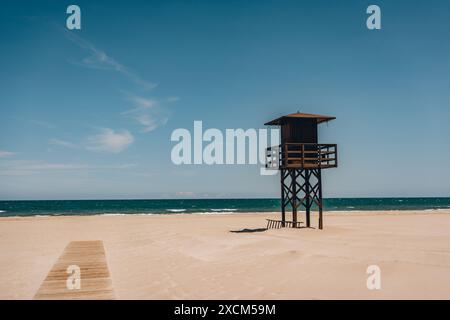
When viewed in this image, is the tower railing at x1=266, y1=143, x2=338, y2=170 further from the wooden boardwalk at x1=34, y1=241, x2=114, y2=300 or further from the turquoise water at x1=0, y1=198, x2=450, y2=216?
the turquoise water at x1=0, y1=198, x2=450, y2=216

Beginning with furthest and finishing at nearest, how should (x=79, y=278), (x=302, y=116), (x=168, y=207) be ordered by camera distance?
(x=168, y=207) → (x=302, y=116) → (x=79, y=278)

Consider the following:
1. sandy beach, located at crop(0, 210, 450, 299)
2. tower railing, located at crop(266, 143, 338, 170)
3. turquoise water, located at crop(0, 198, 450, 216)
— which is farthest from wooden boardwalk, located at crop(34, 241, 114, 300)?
turquoise water, located at crop(0, 198, 450, 216)

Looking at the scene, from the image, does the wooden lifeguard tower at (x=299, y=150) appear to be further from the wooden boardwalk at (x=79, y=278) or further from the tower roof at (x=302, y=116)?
the wooden boardwalk at (x=79, y=278)

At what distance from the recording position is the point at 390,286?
35.3ft

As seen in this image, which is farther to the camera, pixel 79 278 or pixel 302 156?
pixel 302 156

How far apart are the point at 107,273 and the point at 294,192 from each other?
13833mm

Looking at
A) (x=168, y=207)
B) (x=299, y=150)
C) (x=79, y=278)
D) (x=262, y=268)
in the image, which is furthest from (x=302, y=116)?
(x=168, y=207)

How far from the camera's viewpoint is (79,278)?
12.1m

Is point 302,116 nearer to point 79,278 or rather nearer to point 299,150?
point 299,150

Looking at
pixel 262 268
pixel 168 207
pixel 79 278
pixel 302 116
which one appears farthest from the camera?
pixel 168 207

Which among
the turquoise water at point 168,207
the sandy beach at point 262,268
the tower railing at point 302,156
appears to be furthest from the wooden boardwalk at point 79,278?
the turquoise water at point 168,207

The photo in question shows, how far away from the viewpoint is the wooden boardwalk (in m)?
10.3

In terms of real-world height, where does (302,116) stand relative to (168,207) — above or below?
above
